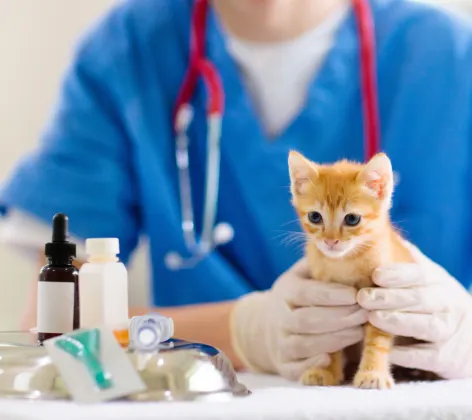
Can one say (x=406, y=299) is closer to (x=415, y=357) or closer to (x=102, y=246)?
(x=415, y=357)

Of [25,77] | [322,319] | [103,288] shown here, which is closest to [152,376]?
[103,288]

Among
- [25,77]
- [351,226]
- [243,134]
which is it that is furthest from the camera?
[25,77]

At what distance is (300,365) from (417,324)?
10cm

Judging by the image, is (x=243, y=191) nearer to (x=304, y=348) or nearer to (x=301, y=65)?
(x=301, y=65)

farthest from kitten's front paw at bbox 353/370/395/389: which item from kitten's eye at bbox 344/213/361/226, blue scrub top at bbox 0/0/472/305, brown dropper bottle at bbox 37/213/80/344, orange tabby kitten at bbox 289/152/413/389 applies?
blue scrub top at bbox 0/0/472/305

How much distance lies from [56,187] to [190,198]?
167mm

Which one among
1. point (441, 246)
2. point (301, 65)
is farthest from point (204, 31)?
point (441, 246)

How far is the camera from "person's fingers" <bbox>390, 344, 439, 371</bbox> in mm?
562

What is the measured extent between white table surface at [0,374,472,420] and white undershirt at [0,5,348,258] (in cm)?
47

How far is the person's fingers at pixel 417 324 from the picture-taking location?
54 cm

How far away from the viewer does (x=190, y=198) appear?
91 cm

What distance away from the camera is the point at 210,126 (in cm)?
90

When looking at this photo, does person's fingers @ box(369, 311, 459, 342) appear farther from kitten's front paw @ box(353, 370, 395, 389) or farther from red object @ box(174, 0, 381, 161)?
red object @ box(174, 0, 381, 161)

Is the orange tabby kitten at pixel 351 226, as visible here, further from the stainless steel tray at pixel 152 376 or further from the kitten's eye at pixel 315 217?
the stainless steel tray at pixel 152 376
